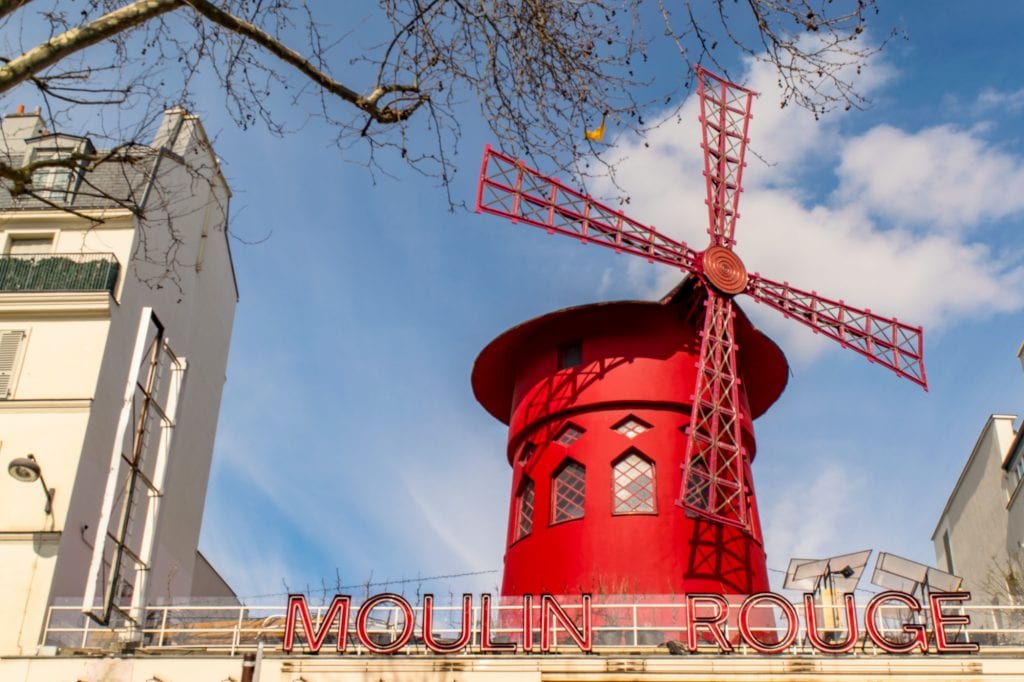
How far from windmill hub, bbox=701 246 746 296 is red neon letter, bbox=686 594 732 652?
4.69 m

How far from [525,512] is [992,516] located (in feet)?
24.7

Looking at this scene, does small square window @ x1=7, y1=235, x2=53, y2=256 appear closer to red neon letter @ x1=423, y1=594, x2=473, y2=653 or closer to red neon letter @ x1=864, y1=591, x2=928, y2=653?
red neon letter @ x1=423, y1=594, x2=473, y2=653

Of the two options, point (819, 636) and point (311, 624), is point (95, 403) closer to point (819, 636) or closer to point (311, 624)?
point (311, 624)

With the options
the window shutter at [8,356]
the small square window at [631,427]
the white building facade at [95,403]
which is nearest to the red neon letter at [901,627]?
the small square window at [631,427]

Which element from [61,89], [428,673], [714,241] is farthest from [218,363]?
[61,89]

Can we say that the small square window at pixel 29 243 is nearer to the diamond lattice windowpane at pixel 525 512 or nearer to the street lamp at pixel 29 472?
the street lamp at pixel 29 472

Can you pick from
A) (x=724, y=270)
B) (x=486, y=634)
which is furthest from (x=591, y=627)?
(x=724, y=270)

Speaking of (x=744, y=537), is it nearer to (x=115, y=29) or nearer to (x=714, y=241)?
(x=714, y=241)

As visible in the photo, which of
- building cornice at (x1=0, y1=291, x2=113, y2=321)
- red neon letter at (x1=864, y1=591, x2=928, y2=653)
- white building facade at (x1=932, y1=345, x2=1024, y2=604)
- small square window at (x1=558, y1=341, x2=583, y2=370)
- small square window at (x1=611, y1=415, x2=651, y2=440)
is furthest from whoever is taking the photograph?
white building facade at (x1=932, y1=345, x2=1024, y2=604)

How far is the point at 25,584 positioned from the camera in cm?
1174

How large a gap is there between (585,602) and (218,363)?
860cm

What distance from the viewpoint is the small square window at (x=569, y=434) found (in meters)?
13.9

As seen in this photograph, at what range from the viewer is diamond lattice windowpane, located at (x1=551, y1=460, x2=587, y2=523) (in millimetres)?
13423

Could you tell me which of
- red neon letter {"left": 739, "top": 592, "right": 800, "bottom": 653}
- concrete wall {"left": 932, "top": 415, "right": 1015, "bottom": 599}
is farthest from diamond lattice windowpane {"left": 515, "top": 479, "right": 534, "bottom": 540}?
concrete wall {"left": 932, "top": 415, "right": 1015, "bottom": 599}
